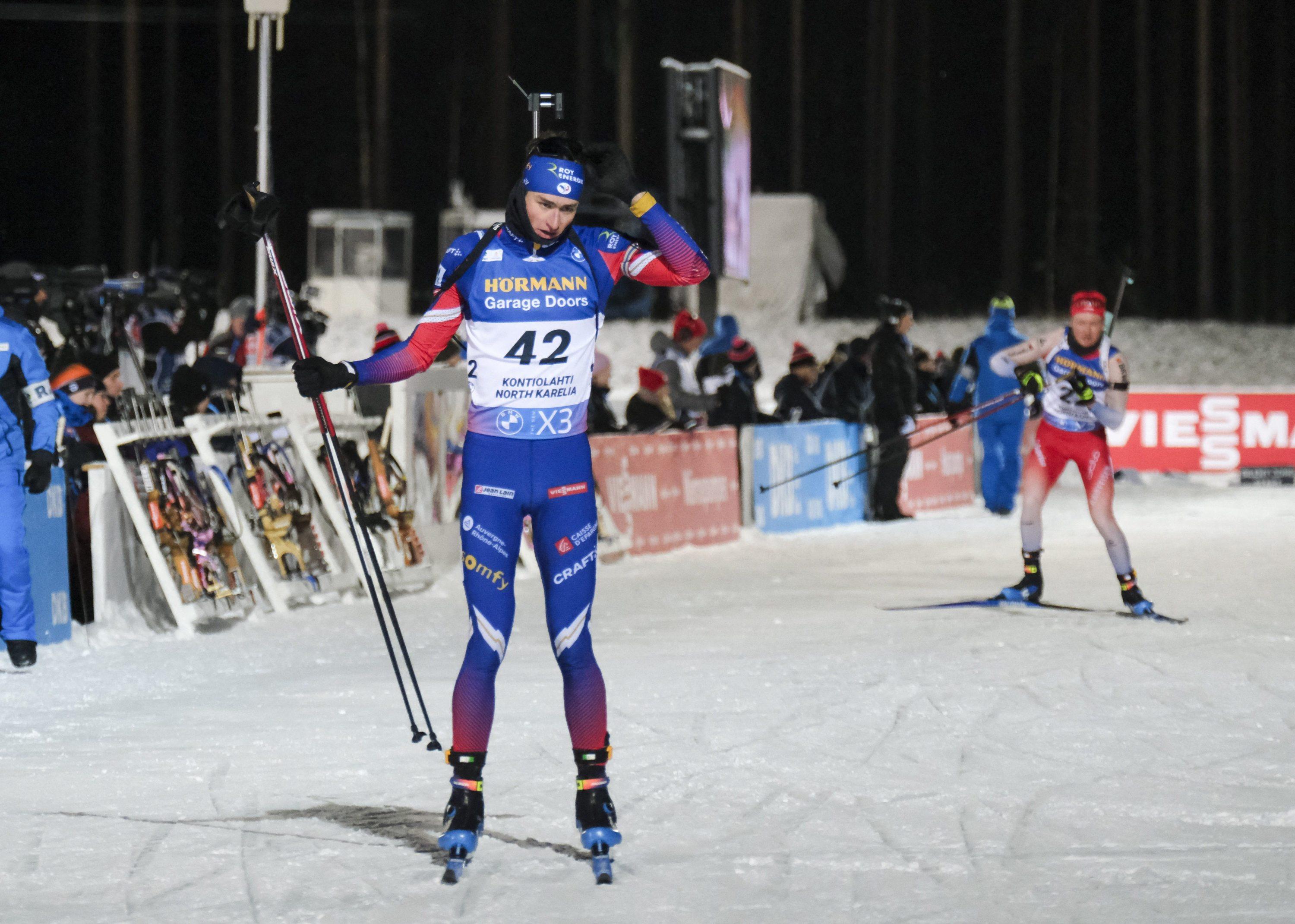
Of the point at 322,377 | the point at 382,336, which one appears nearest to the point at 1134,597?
the point at 382,336

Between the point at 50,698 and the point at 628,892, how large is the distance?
410cm

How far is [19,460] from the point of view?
8.29 meters

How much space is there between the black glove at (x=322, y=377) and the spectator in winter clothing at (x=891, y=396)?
1218 centimetres

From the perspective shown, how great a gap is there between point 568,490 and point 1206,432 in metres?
17.7

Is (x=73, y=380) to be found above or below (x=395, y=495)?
above

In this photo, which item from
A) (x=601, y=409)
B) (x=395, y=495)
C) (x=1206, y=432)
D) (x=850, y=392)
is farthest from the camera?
(x=1206, y=432)

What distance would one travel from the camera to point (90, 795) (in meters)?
5.66

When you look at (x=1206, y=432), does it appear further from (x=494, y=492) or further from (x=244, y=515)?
(x=494, y=492)

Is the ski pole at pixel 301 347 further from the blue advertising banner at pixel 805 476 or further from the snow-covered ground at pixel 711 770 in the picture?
the blue advertising banner at pixel 805 476

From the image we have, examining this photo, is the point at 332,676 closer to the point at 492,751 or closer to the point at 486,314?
the point at 492,751

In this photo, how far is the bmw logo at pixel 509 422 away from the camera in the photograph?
4.78 meters

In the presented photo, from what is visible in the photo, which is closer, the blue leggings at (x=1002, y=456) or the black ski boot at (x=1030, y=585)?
the black ski boot at (x=1030, y=585)

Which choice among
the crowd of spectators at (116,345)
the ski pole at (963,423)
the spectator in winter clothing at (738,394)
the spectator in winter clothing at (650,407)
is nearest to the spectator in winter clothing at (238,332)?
the crowd of spectators at (116,345)

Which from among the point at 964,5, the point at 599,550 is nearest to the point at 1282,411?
the point at 599,550
